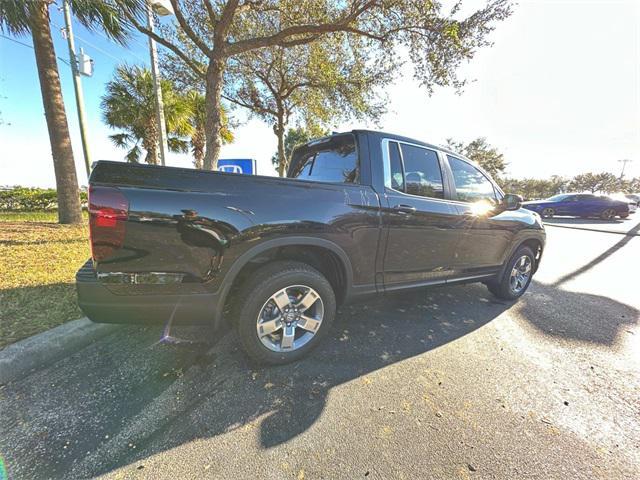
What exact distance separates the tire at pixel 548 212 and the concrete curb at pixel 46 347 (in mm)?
21140

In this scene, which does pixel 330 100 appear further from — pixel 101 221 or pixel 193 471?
pixel 193 471

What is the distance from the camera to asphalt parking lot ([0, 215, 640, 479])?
5.08 ft

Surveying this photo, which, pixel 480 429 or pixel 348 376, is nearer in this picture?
pixel 480 429

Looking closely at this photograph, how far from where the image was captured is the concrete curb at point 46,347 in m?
2.06

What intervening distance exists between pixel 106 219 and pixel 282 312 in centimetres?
138

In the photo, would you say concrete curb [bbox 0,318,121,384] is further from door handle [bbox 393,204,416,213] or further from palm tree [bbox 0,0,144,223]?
palm tree [bbox 0,0,144,223]

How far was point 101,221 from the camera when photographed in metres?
1.68

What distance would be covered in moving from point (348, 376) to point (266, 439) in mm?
808

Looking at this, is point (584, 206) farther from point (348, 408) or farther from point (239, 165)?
point (348, 408)

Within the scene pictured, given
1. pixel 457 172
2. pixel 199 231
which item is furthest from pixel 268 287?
pixel 457 172

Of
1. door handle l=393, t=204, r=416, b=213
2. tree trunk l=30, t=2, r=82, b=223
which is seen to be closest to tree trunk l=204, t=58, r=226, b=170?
tree trunk l=30, t=2, r=82, b=223

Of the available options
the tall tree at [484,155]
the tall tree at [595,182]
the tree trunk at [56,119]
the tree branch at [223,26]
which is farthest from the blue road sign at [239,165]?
the tall tree at [595,182]

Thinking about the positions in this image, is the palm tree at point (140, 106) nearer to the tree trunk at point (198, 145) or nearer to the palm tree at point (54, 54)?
the tree trunk at point (198, 145)

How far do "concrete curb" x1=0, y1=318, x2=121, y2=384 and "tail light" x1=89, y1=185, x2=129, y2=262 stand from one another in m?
1.25
